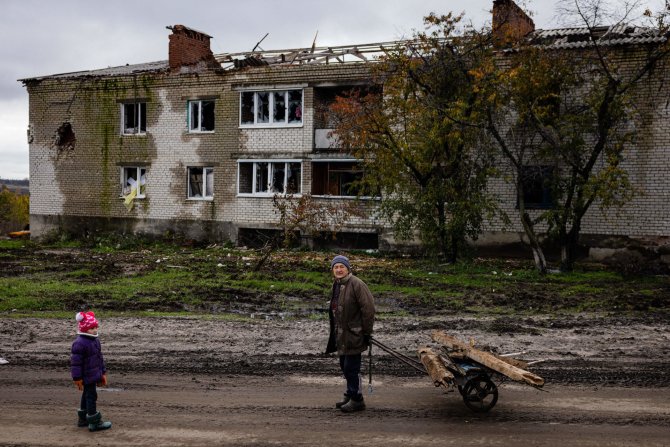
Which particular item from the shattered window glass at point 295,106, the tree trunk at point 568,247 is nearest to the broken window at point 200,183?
the shattered window glass at point 295,106

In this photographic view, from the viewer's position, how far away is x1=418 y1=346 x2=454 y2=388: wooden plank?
6566 mm

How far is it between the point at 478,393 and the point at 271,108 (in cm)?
1936

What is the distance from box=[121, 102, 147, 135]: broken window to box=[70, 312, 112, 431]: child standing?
21719 mm

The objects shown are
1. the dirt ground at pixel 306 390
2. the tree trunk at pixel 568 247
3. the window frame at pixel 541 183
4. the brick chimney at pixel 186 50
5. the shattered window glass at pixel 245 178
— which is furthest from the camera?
the brick chimney at pixel 186 50

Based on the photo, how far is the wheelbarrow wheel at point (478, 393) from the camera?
22.2 feet

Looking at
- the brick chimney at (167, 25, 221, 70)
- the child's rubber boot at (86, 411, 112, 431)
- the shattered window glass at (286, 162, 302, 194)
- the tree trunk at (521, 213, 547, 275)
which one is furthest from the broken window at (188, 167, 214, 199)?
the child's rubber boot at (86, 411, 112, 431)

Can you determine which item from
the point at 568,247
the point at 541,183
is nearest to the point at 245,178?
the point at 541,183

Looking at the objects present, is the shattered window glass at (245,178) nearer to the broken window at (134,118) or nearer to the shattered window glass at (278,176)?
the shattered window glass at (278,176)

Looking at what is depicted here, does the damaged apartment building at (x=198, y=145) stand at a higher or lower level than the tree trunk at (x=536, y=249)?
higher

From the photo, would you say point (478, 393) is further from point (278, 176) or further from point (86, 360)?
point (278, 176)

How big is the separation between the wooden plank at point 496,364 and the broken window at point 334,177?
16486mm

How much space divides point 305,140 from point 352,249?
4323mm

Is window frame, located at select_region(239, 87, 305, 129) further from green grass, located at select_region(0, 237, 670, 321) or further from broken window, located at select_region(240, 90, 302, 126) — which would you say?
green grass, located at select_region(0, 237, 670, 321)

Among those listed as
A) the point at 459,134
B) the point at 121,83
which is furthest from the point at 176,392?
the point at 121,83
